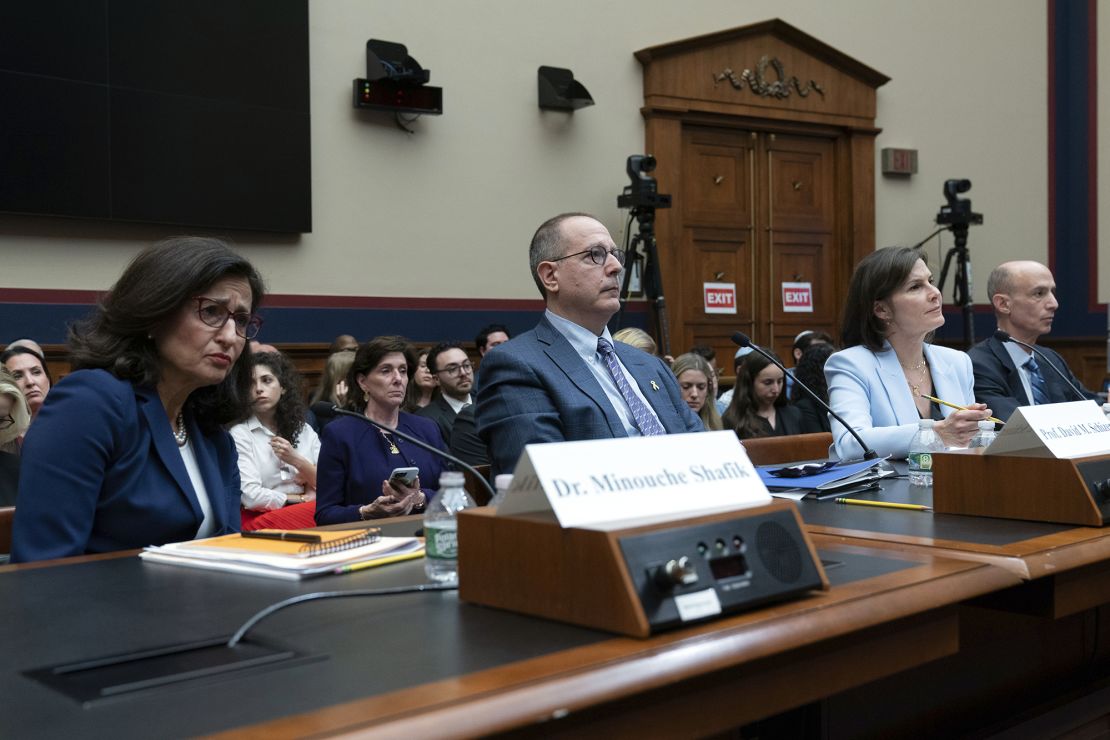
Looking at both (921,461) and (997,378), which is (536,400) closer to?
(921,461)

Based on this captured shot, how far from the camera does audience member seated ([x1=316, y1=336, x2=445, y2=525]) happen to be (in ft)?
10.1

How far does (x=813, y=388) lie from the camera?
4.81 meters

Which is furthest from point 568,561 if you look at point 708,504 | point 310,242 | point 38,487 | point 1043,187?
point 1043,187

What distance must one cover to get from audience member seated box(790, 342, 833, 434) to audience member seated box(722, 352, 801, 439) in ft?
0.15

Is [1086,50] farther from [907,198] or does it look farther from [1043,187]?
[907,198]

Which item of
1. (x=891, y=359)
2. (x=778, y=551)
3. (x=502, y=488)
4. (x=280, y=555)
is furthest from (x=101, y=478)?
(x=891, y=359)

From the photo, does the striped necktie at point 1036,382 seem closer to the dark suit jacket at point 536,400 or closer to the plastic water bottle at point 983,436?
the plastic water bottle at point 983,436

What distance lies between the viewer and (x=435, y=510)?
4.71 feet

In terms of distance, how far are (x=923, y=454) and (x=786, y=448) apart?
26.2 inches

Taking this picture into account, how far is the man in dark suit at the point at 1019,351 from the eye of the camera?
141 inches

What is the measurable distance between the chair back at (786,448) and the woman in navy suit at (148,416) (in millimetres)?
1296

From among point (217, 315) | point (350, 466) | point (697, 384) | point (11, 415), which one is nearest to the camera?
point (217, 315)

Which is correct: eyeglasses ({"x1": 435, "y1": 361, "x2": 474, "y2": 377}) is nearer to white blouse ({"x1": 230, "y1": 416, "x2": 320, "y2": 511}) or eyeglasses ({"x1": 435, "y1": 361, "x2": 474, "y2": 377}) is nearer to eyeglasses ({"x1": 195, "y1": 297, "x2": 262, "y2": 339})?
white blouse ({"x1": 230, "y1": 416, "x2": 320, "y2": 511})

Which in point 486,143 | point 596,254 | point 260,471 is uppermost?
point 486,143
